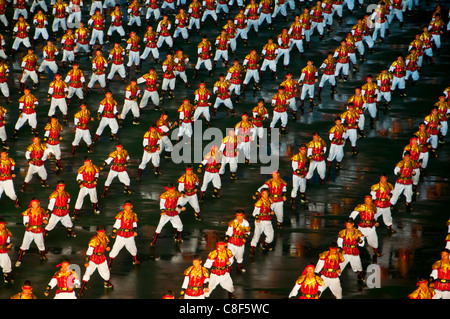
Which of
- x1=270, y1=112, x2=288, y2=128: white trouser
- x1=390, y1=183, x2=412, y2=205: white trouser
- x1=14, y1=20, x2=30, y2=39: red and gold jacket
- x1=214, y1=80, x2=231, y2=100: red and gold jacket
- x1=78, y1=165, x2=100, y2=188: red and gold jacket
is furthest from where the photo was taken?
x1=14, y1=20, x2=30, y2=39: red and gold jacket

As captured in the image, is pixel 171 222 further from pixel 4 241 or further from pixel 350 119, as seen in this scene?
pixel 350 119

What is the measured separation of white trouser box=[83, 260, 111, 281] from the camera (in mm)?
19703

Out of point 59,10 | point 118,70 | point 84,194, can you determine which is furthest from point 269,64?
point 84,194

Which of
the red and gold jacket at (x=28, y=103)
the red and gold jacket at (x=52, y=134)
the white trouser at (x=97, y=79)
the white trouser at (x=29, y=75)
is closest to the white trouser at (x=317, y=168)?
the red and gold jacket at (x=52, y=134)

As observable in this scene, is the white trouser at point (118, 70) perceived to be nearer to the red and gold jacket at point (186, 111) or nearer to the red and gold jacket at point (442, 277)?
the red and gold jacket at point (186, 111)

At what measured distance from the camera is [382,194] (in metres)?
22.5

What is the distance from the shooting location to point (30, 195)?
80.3 feet

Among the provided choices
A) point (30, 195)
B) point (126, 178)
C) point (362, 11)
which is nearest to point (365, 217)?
point (126, 178)

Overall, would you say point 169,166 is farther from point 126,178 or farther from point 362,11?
point 362,11

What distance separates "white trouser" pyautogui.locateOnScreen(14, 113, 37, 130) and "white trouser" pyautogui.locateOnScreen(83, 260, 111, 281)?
9211 mm

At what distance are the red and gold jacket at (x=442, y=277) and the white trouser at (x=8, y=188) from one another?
12.0 meters

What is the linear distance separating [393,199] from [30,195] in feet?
35.3

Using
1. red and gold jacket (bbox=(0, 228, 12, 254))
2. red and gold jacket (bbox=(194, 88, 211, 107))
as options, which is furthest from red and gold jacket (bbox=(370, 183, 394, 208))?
red and gold jacket (bbox=(0, 228, 12, 254))

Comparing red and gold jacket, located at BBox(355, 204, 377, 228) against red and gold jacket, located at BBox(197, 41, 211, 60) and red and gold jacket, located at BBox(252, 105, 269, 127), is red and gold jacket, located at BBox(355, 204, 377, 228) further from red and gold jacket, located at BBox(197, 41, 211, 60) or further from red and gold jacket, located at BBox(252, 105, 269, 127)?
red and gold jacket, located at BBox(197, 41, 211, 60)
